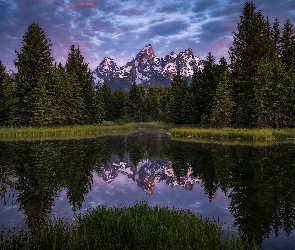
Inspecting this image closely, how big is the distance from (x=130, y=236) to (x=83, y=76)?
69232mm

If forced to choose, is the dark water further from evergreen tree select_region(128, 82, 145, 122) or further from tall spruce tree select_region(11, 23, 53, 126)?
evergreen tree select_region(128, 82, 145, 122)

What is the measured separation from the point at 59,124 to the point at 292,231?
193ft

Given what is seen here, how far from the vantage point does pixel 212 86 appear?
217 ft

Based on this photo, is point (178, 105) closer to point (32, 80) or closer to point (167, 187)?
point (32, 80)

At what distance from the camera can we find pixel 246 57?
2269 inches

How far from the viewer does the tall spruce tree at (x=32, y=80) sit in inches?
2240

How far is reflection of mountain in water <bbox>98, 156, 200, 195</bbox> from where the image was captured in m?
18.3

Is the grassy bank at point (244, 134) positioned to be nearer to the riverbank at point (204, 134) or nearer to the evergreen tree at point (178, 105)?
the riverbank at point (204, 134)

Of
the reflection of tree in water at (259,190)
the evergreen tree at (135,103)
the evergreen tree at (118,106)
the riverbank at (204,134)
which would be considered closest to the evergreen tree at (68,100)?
the riverbank at (204,134)

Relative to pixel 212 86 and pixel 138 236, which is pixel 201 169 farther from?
pixel 212 86

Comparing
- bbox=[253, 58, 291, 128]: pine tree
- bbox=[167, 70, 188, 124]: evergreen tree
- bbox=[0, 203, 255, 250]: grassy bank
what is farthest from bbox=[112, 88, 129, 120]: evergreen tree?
bbox=[0, 203, 255, 250]: grassy bank

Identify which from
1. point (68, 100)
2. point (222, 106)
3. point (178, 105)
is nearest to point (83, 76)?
point (68, 100)

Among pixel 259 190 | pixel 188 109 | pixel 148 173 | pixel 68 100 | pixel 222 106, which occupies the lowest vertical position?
pixel 148 173

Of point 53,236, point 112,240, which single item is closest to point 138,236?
point 112,240
